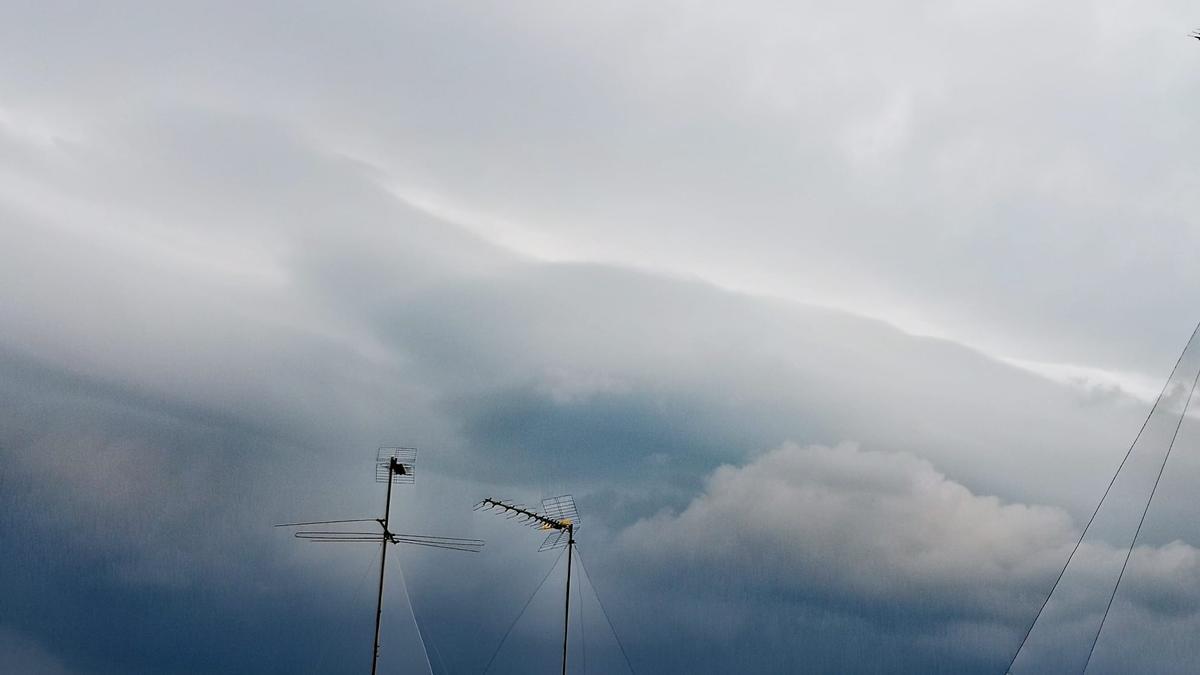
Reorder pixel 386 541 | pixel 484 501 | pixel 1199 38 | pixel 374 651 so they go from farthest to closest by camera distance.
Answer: pixel 484 501, pixel 386 541, pixel 374 651, pixel 1199 38

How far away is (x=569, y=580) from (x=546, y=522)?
130 inches

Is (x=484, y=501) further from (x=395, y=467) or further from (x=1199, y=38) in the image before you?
(x=1199, y=38)

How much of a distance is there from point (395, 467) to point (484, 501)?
282 inches

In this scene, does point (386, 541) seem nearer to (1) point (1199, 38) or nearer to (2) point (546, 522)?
(2) point (546, 522)

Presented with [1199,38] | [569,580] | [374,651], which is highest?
[1199,38]

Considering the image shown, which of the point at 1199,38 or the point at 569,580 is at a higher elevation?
the point at 1199,38

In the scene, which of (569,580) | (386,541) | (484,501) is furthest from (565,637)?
(386,541)

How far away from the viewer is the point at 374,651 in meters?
47.1

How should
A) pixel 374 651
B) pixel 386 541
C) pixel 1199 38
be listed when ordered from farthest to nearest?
1. pixel 386 541
2. pixel 374 651
3. pixel 1199 38

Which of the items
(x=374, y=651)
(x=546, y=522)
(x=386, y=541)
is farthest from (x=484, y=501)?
(x=374, y=651)

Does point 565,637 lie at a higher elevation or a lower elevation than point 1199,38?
lower

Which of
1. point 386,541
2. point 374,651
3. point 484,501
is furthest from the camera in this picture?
point 484,501

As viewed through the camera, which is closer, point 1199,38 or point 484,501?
point 1199,38

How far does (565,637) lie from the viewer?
189ft
